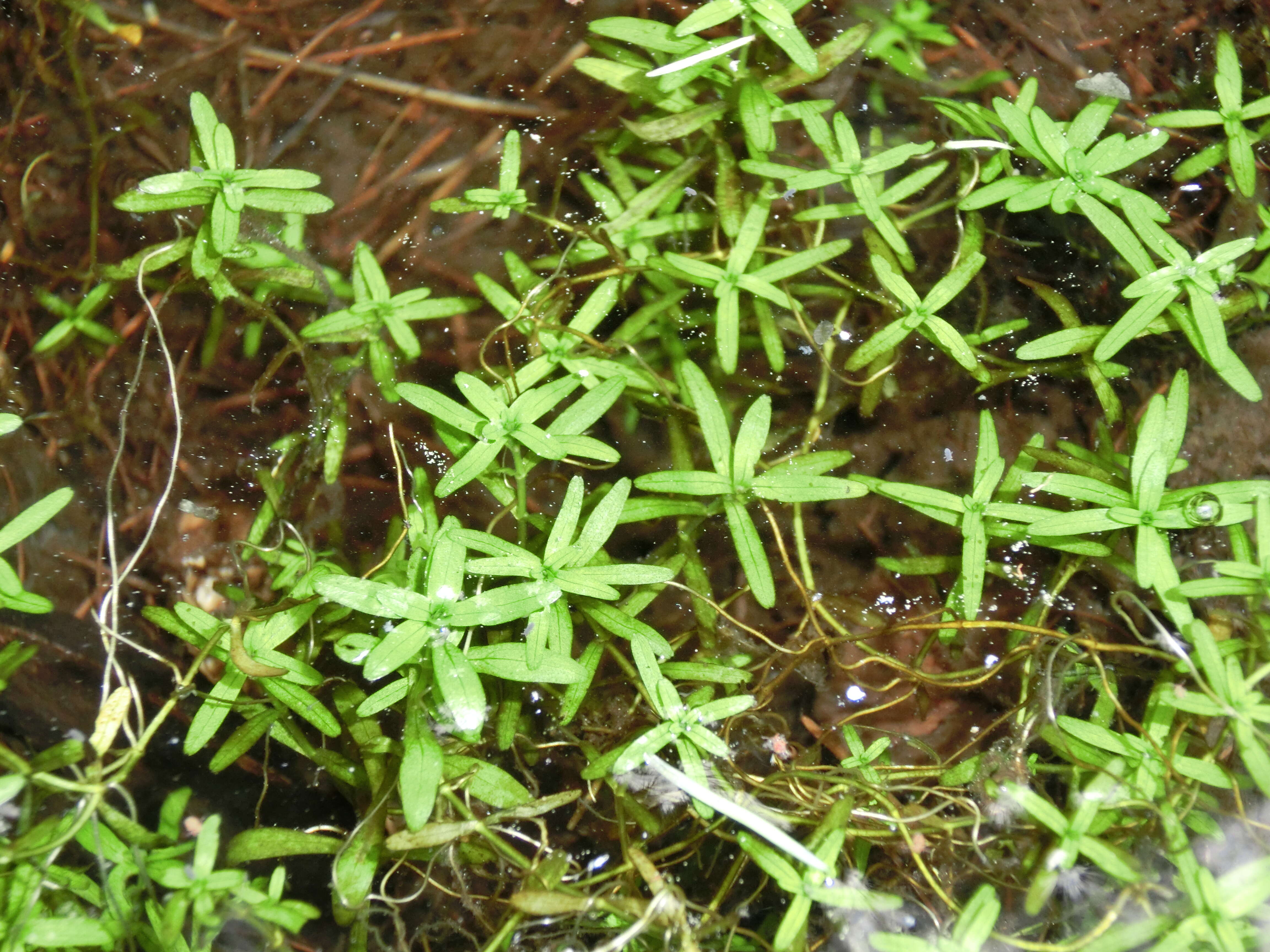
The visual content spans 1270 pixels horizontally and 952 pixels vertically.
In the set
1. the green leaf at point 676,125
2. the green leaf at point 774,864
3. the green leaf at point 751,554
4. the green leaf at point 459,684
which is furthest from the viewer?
the green leaf at point 676,125

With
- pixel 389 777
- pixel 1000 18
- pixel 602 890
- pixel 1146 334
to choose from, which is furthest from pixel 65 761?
pixel 1000 18

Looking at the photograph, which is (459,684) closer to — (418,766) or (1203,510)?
(418,766)

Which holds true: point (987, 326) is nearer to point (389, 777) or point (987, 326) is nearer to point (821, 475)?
point (821, 475)

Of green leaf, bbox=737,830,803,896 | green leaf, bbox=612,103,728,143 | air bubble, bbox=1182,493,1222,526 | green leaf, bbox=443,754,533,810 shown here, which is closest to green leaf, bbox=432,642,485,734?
green leaf, bbox=443,754,533,810

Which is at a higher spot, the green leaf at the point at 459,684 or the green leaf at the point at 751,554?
the green leaf at the point at 751,554

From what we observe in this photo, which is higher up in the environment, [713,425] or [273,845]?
[713,425]

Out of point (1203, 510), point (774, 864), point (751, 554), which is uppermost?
point (1203, 510)

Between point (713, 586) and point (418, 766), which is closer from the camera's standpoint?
point (418, 766)

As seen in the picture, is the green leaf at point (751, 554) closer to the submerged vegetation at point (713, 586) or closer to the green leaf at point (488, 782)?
the submerged vegetation at point (713, 586)

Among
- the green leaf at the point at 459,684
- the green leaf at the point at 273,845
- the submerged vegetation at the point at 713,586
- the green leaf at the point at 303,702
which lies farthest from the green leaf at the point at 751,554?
the green leaf at the point at 273,845

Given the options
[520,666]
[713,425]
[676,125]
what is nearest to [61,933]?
[520,666]
